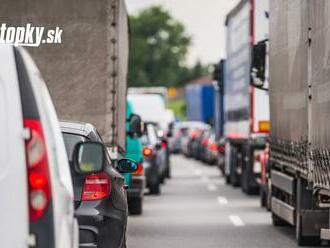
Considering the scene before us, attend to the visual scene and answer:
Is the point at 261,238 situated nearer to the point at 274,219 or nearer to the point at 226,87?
the point at 274,219

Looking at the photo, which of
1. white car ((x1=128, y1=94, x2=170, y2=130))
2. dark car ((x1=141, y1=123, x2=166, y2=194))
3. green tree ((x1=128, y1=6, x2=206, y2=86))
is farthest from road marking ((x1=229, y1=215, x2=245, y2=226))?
green tree ((x1=128, y1=6, x2=206, y2=86))

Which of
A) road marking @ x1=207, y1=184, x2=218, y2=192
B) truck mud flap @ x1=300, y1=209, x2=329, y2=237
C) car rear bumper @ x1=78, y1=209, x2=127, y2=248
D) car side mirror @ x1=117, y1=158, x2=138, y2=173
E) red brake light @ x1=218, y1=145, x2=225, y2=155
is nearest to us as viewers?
car rear bumper @ x1=78, y1=209, x2=127, y2=248

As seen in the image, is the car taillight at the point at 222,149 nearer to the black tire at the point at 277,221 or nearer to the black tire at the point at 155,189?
the black tire at the point at 155,189

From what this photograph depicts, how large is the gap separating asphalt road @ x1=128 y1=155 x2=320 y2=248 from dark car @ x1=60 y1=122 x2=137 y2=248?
18.2 ft

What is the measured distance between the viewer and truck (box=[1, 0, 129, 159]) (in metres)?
17.9

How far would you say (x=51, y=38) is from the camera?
A: 1792 cm

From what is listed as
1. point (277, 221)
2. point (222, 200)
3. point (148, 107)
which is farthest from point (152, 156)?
point (277, 221)

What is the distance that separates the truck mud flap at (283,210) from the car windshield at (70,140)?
563cm

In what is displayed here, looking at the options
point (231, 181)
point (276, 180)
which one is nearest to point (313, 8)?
point (276, 180)

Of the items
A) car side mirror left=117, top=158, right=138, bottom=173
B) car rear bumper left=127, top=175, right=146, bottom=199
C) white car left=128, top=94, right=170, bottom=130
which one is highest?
white car left=128, top=94, right=170, bottom=130

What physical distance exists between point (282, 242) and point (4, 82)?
1064cm

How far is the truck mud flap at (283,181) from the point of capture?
17527mm

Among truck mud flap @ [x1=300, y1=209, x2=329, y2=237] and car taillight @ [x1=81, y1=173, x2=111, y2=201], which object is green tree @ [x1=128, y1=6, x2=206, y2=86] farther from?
car taillight @ [x1=81, y1=173, x2=111, y2=201]

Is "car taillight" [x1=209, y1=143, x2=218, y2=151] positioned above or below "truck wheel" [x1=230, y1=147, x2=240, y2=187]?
above
